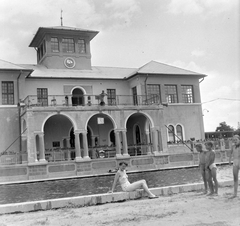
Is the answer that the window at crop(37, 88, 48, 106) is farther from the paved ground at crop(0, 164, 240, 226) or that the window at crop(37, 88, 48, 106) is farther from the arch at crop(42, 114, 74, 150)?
the paved ground at crop(0, 164, 240, 226)

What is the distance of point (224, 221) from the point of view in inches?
262

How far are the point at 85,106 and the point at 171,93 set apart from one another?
1051 cm

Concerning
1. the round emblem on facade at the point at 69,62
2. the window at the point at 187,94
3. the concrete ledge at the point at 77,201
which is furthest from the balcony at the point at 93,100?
the concrete ledge at the point at 77,201

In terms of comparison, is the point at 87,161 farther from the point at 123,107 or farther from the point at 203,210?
the point at 203,210

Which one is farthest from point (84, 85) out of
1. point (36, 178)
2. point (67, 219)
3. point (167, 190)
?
point (67, 219)

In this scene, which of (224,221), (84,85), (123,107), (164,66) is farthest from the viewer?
(164,66)

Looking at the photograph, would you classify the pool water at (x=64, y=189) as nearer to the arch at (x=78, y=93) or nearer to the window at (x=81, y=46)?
the arch at (x=78, y=93)

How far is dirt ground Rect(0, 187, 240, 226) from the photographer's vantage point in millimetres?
6965

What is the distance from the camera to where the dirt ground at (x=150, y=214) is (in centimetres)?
696

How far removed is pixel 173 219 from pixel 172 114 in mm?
26572

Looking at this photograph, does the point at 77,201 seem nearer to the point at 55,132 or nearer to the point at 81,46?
the point at 55,132

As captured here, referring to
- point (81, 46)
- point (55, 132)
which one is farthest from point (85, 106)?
point (81, 46)

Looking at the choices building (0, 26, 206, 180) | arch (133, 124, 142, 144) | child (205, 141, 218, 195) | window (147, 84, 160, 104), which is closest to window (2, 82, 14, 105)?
building (0, 26, 206, 180)

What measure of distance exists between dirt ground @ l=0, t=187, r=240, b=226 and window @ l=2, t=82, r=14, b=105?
20552mm
